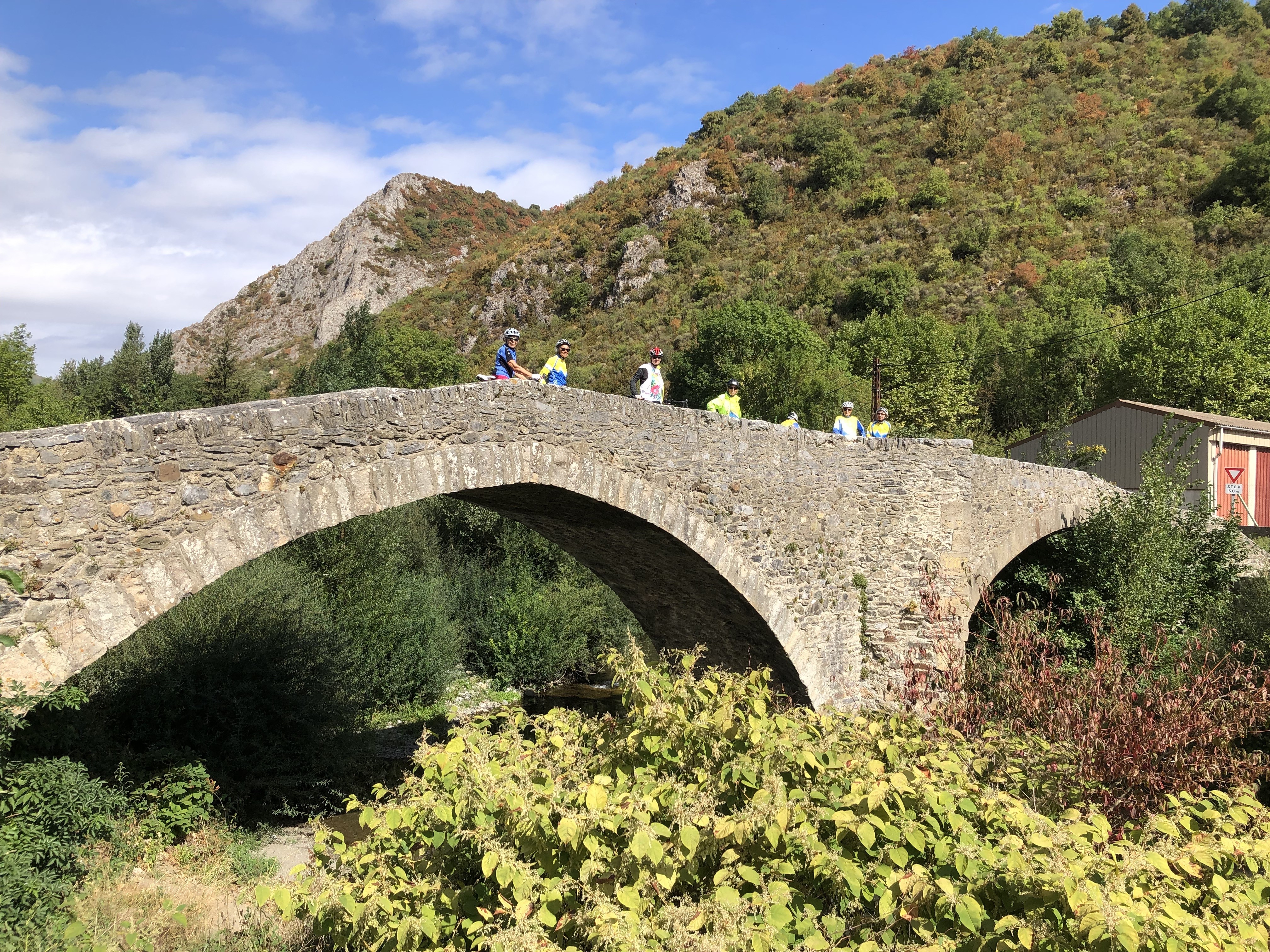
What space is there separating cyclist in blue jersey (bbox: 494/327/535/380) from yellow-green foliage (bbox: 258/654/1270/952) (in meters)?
4.34

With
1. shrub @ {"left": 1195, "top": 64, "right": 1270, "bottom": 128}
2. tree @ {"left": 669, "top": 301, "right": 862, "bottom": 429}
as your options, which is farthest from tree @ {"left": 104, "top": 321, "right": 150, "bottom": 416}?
shrub @ {"left": 1195, "top": 64, "right": 1270, "bottom": 128}

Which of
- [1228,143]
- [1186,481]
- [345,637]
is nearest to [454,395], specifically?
[345,637]

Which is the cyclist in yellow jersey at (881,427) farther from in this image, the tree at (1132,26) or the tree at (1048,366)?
the tree at (1132,26)

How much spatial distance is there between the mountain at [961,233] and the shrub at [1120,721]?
17913 mm

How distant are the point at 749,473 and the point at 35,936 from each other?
23.5 ft

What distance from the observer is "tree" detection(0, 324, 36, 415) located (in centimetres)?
2542

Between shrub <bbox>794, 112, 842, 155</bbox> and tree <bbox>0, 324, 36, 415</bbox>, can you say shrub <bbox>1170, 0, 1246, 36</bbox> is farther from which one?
tree <bbox>0, 324, 36, 415</bbox>

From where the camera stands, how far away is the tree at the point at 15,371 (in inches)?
1001

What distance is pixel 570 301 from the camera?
1740 inches

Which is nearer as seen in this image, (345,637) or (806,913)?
(806,913)

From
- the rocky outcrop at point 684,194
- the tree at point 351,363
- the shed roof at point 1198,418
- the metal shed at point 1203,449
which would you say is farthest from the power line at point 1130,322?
the rocky outcrop at point 684,194

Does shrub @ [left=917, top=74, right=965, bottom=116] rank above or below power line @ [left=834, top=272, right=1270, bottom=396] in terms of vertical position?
above

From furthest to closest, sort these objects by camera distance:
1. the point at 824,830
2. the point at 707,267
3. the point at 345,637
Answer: the point at 707,267
the point at 345,637
the point at 824,830

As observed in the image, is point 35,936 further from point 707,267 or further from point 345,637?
point 707,267
